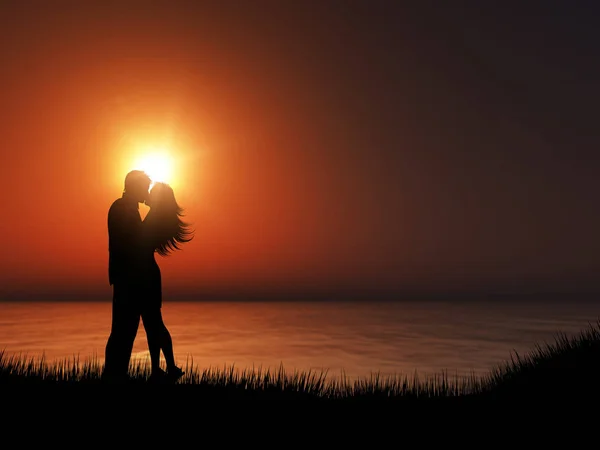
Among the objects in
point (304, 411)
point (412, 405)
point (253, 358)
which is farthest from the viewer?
point (253, 358)

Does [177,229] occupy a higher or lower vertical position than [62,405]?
higher

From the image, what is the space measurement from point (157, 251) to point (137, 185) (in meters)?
1.09

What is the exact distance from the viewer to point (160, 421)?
24.4ft

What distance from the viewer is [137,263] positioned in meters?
9.20

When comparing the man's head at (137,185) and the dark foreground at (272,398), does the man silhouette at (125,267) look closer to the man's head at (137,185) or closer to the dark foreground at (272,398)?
the man's head at (137,185)

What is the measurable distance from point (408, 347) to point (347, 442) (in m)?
38.2

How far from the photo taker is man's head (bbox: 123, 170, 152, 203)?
9.15 meters

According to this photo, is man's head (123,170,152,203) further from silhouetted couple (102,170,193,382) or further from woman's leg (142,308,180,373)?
woman's leg (142,308,180,373)

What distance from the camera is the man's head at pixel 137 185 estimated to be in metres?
9.15

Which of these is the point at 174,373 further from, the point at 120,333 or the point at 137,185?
the point at 137,185

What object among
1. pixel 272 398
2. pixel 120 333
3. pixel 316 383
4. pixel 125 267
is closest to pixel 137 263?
pixel 125 267

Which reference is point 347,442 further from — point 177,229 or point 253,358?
point 253,358

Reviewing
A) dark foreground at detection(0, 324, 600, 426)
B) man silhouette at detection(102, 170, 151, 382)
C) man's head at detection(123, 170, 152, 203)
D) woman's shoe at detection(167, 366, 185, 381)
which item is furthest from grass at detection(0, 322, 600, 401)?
man's head at detection(123, 170, 152, 203)

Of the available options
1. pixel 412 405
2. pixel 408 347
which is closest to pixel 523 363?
pixel 412 405
